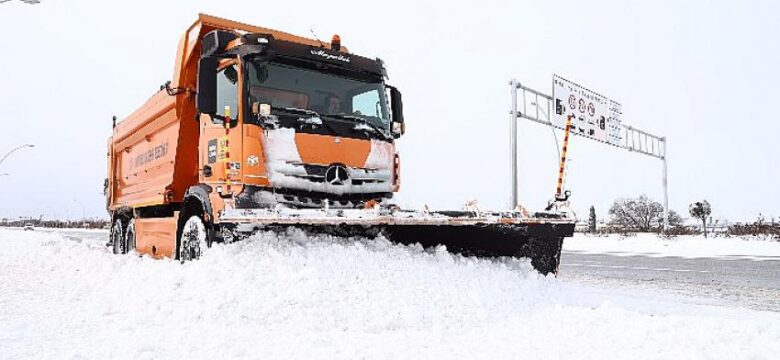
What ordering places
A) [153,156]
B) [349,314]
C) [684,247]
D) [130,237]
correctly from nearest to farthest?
1. [349,314]
2. [153,156]
3. [130,237]
4. [684,247]

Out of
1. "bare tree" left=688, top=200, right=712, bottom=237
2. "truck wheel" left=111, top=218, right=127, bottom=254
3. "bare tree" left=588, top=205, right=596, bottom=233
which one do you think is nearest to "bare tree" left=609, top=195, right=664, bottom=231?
"bare tree" left=588, top=205, right=596, bottom=233

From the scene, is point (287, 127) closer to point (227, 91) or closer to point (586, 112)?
point (227, 91)

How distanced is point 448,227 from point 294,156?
1.69 meters

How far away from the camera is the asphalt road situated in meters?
7.52

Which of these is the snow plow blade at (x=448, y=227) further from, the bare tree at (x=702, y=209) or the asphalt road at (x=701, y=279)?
the bare tree at (x=702, y=209)

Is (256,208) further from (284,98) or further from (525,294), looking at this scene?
(525,294)

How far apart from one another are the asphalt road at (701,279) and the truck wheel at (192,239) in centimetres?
564

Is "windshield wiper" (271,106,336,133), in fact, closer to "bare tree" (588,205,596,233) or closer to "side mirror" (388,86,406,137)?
"side mirror" (388,86,406,137)

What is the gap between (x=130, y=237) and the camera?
10.5 metres

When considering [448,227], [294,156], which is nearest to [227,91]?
[294,156]

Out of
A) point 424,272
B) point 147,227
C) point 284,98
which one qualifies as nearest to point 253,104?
point 284,98

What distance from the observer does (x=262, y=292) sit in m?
4.97

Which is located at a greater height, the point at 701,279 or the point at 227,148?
the point at 227,148

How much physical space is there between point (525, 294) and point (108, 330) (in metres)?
3.50
